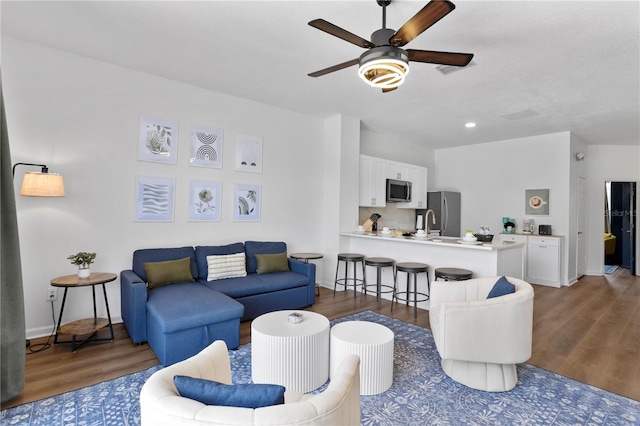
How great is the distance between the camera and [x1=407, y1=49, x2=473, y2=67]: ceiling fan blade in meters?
2.46

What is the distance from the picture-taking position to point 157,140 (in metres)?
4.05

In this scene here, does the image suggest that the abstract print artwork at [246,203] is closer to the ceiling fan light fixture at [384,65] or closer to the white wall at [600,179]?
the ceiling fan light fixture at [384,65]

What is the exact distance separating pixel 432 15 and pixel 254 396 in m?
2.23

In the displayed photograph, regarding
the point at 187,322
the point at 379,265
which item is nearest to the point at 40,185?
the point at 187,322

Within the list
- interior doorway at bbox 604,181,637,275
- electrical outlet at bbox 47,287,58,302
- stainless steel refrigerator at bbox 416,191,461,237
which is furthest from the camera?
interior doorway at bbox 604,181,637,275

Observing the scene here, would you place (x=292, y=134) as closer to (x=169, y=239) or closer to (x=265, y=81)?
(x=265, y=81)

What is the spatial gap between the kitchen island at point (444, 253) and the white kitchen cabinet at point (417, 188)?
2154 millimetres

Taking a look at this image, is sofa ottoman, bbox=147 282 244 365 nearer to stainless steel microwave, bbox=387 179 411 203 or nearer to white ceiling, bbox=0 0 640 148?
white ceiling, bbox=0 0 640 148

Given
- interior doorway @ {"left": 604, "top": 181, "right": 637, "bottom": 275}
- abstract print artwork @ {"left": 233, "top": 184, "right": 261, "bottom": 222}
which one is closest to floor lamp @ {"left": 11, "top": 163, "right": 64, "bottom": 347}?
abstract print artwork @ {"left": 233, "top": 184, "right": 261, "bottom": 222}

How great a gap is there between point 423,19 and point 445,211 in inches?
226

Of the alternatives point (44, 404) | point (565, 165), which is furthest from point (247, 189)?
point (565, 165)

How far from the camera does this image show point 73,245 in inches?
138

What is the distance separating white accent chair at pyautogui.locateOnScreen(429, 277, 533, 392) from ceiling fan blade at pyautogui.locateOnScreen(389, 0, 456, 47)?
196 centimetres

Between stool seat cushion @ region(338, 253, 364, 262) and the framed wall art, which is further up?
the framed wall art
